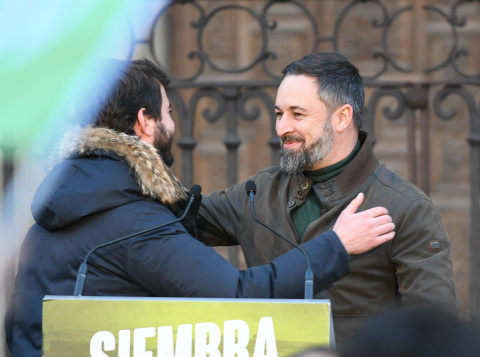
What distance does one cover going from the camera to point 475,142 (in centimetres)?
336

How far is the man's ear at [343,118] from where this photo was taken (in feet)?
7.65

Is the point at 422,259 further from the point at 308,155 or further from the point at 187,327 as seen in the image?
the point at 187,327

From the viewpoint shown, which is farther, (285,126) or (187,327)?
(285,126)

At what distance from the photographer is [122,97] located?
207cm

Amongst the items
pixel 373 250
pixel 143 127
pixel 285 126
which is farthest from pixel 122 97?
pixel 373 250

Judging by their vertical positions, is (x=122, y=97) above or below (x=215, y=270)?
above

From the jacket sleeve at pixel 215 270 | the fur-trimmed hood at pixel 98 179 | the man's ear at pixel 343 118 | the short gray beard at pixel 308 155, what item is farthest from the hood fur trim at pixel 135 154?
the man's ear at pixel 343 118

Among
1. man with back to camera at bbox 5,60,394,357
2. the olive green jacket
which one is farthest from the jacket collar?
man with back to camera at bbox 5,60,394,357

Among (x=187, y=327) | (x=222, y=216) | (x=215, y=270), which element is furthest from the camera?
(x=222, y=216)

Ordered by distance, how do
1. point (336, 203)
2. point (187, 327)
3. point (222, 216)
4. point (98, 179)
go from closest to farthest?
point (187, 327) < point (98, 179) < point (336, 203) < point (222, 216)

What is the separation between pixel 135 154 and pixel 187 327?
0.53 metres

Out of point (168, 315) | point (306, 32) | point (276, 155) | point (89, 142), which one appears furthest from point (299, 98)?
point (306, 32)

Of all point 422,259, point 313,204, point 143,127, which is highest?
point 143,127

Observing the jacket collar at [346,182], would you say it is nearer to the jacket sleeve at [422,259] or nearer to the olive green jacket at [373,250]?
the olive green jacket at [373,250]
